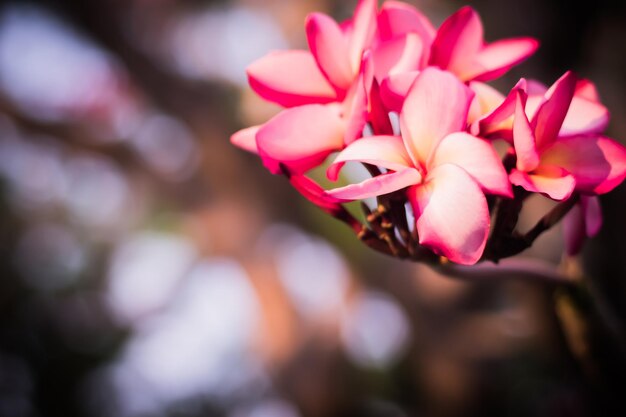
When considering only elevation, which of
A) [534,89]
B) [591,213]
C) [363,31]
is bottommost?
[591,213]

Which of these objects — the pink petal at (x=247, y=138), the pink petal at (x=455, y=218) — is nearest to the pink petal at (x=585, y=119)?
the pink petal at (x=455, y=218)

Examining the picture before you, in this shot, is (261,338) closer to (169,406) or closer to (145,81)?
(145,81)

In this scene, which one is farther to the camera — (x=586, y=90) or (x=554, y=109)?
(x=586, y=90)

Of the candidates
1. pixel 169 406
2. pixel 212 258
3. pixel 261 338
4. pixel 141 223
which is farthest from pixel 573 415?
pixel 169 406

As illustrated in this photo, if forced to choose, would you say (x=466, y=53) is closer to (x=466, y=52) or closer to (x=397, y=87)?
(x=466, y=52)

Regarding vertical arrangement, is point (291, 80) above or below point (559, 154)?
above

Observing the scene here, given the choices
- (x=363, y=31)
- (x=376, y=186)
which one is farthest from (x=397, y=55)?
(x=376, y=186)

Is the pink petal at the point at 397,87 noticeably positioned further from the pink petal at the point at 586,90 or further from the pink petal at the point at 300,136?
the pink petal at the point at 586,90
